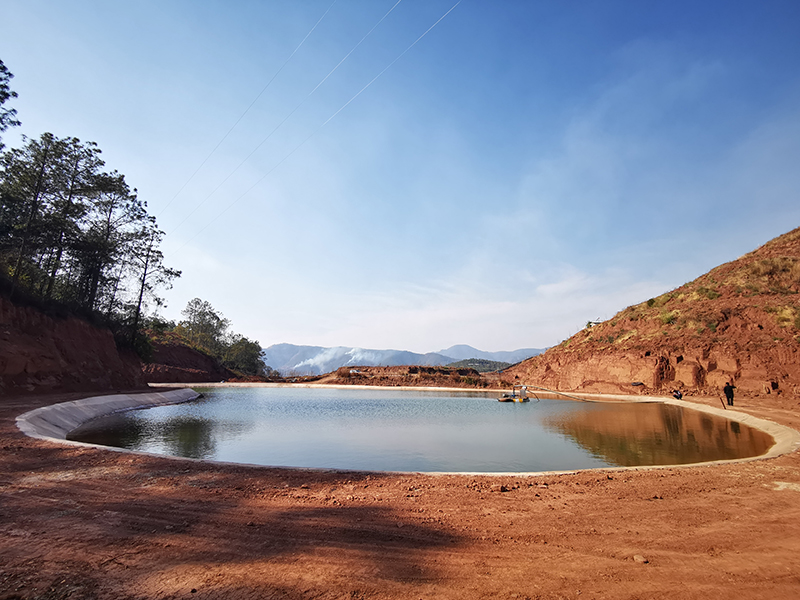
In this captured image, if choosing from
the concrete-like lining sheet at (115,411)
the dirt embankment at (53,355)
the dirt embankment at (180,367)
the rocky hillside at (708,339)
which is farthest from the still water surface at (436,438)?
the dirt embankment at (180,367)

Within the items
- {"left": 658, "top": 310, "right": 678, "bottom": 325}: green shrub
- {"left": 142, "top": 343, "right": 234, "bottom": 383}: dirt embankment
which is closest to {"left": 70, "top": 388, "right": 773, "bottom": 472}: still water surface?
{"left": 658, "top": 310, "right": 678, "bottom": 325}: green shrub

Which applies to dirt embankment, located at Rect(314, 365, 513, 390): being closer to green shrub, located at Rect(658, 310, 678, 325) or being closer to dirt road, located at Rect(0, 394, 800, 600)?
green shrub, located at Rect(658, 310, 678, 325)

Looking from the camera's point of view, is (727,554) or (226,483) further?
(226,483)

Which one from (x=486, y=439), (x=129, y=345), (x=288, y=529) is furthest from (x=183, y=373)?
(x=288, y=529)

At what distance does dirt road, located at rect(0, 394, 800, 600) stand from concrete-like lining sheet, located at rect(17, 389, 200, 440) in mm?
6995

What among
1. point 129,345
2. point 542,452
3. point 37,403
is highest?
point 129,345

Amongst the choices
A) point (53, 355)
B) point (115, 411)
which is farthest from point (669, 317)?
point (53, 355)

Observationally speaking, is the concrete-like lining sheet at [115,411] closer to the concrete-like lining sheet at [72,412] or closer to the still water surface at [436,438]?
the concrete-like lining sheet at [72,412]

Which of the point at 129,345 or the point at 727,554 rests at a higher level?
the point at 129,345

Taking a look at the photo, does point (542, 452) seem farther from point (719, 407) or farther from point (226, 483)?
point (719, 407)

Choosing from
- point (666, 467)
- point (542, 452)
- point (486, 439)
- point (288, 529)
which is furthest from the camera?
point (486, 439)

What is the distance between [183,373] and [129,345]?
64.4 ft

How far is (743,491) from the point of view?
8000 mm

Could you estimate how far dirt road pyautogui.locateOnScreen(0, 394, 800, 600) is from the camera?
14.0 feet
